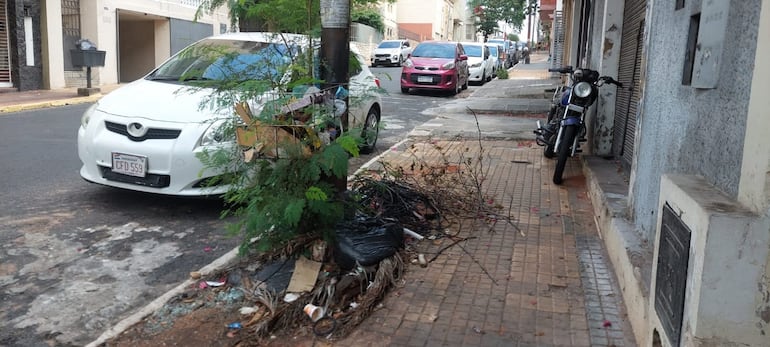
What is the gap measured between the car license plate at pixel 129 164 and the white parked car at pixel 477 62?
63.4 ft

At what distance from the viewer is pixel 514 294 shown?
386 cm

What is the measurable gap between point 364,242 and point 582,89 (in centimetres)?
378

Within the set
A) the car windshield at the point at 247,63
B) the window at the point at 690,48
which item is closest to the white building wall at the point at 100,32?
the car windshield at the point at 247,63

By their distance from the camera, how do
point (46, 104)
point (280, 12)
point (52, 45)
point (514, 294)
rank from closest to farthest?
point (514, 294) → point (280, 12) → point (46, 104) → point (52, 45)

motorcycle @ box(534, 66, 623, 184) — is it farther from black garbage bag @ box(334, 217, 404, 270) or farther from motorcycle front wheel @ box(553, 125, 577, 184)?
black garbage bag @ box(334, 217, 404, 270)

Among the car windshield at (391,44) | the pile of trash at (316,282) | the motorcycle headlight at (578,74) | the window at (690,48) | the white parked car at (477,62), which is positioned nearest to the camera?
the window at (690,48)

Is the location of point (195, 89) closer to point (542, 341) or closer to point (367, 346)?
point (367, 346)

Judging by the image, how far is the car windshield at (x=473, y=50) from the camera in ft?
81.3

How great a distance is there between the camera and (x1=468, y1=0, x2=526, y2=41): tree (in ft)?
235

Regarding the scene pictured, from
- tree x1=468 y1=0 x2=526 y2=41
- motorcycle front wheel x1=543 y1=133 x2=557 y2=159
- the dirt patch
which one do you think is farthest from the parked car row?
tree x1=468 y1=0 x2=526 y2=41

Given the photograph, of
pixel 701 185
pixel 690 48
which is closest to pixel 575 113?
pixel 690 48

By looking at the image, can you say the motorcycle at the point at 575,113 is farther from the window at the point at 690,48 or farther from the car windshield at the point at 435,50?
the car windshield at the point at 435,50

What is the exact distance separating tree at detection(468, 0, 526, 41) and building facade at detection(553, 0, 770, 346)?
225ft

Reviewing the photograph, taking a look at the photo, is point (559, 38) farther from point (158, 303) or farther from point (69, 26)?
point (158, 303)
